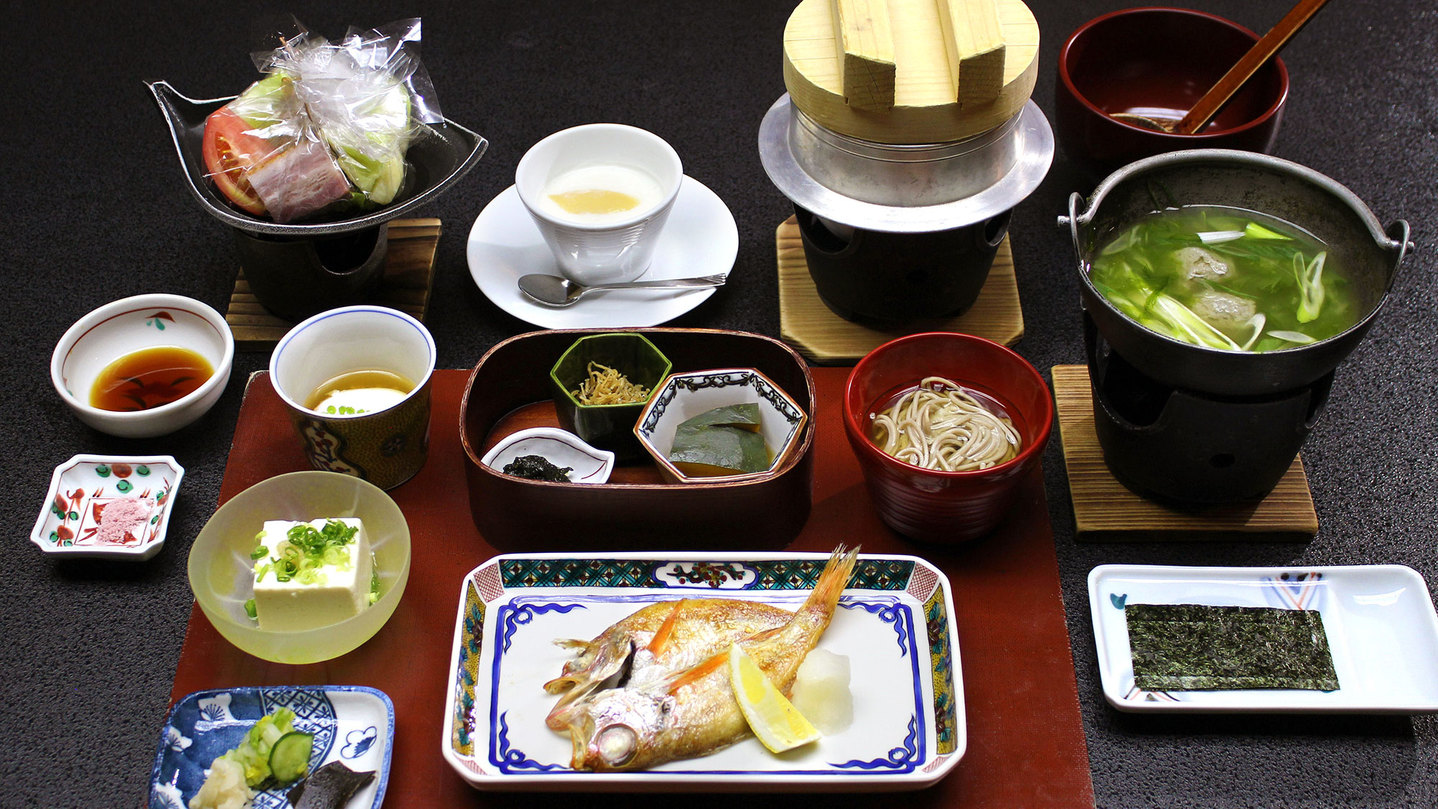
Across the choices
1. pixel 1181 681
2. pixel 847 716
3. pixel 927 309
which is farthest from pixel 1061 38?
pixel 847 716

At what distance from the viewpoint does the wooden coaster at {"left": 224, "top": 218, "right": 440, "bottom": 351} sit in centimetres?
206

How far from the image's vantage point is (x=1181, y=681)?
5.18 ft

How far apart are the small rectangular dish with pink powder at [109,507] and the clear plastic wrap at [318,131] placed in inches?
17.9

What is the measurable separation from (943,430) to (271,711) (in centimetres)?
103

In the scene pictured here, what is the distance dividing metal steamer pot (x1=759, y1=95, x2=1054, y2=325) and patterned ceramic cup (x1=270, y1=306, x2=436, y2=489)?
0.65m

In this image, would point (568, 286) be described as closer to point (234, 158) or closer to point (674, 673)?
point (234, 158)

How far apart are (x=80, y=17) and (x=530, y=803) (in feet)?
7.47

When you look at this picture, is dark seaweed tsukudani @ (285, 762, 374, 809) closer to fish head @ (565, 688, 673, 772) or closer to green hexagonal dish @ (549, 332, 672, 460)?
fish head @ (565, 688, 673, 772)

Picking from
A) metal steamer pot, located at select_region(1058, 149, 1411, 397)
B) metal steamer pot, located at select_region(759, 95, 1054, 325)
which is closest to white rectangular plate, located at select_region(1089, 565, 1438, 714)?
metal steamer pot, located at select_region(1058, 149, 1411, 397)

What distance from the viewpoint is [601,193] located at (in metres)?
2.09

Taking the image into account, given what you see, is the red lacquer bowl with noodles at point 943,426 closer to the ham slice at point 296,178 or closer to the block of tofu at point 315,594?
the block of tofu at point 315,594

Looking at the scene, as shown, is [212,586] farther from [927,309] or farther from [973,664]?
[927,309]

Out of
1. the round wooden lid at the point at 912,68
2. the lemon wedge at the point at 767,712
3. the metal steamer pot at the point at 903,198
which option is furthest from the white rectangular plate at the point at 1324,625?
the round wooden lid at the point at 912,68

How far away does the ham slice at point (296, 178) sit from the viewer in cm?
184
